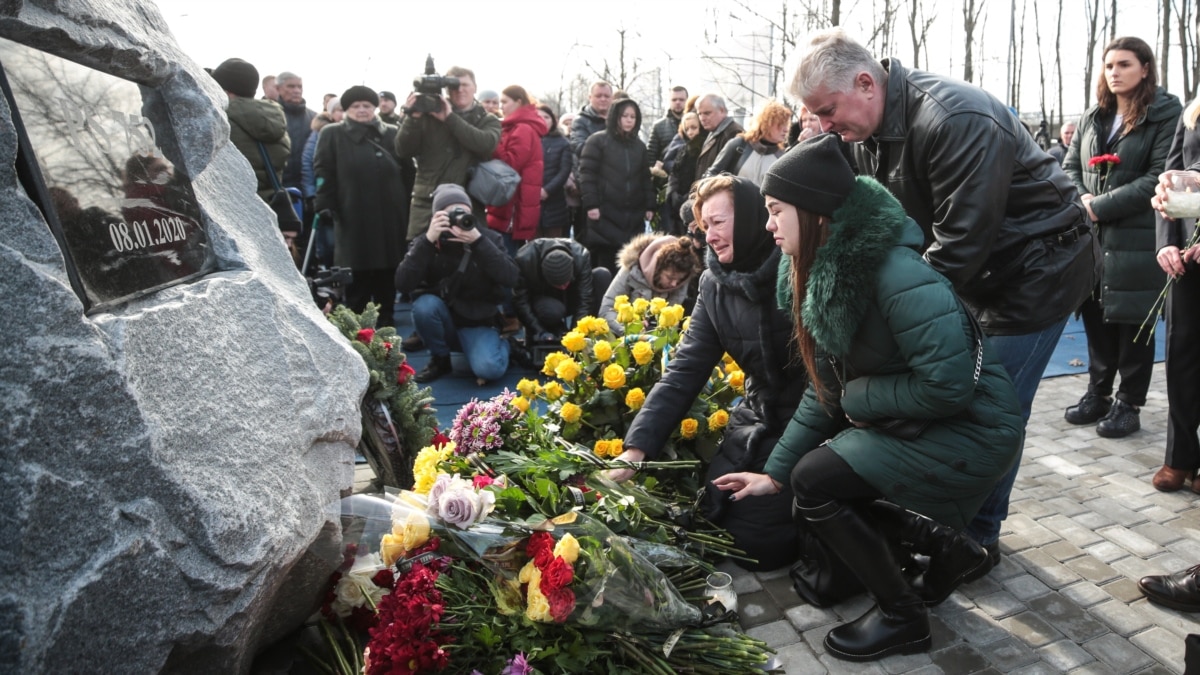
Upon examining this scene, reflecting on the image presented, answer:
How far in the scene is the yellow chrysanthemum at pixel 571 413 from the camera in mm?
3404

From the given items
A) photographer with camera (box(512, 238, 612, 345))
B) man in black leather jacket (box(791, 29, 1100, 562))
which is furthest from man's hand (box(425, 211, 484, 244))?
man in black leather jacket (box(791, 29, 1100, 562))

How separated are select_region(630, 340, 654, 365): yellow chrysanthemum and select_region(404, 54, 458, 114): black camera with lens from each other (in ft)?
12.0

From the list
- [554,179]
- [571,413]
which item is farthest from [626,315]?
[554,179]

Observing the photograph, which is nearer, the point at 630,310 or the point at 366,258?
the point at 630,310

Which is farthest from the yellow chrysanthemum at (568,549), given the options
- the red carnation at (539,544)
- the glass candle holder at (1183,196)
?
the glass candle holder at (1183,196)

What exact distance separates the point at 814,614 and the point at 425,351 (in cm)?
444

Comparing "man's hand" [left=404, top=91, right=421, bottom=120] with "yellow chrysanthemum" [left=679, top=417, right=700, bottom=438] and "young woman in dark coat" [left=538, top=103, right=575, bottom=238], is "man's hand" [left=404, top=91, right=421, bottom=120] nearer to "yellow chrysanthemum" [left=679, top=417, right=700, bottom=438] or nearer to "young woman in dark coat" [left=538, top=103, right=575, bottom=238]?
"young woman in dark coat" [left=538, top=103, right=575, bottom=238]

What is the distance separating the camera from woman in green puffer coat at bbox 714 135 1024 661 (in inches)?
94.1

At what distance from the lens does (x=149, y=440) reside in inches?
67.5

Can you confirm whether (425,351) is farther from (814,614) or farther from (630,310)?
(814,614)

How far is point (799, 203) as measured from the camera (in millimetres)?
2492

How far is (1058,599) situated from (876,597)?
735 millimetres

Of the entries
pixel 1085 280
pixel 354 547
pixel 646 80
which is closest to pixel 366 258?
pixel 354 547

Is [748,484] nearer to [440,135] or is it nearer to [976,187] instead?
[976,187]
